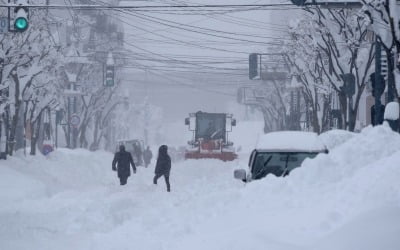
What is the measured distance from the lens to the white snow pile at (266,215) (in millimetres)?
7750

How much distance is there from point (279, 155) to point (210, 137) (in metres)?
27.1

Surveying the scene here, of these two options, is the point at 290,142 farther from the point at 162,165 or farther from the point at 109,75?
the point at 109,75

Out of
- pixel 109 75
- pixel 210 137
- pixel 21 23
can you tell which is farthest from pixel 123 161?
pixel 109 75

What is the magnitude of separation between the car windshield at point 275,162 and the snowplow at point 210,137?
867 inches

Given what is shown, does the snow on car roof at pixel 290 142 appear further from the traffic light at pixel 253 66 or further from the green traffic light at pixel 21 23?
the traffic light at pixel 253 66

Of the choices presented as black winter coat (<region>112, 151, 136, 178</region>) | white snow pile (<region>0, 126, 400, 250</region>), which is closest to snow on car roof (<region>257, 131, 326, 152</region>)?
white snow pile (<region>0, 126, 400, 250</region>)

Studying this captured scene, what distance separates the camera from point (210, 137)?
41.4 metres

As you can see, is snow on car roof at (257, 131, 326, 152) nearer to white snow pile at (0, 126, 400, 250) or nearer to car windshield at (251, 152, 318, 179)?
car windshield at (251, 152, 318, 179)

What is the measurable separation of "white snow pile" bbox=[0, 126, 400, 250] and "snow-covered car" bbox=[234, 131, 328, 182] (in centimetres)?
69

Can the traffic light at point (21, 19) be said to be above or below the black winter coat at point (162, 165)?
above

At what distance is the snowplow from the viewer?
1441 inches

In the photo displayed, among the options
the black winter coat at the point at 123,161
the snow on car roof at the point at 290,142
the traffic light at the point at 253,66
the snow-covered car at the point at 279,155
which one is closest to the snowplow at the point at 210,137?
the traffic light at the point at 253,66

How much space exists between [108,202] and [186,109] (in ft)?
360

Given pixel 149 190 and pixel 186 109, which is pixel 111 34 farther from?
pixel 186 109
